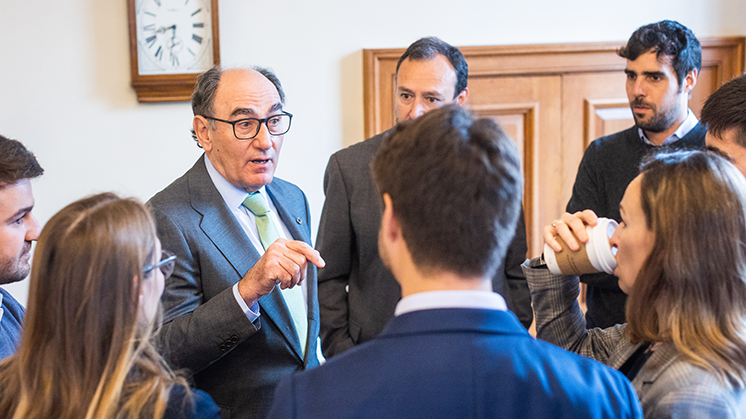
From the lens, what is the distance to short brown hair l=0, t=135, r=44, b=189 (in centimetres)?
132

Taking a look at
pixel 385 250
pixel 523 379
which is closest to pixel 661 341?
pixel 523 379

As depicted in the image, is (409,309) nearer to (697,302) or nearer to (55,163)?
(697,302)

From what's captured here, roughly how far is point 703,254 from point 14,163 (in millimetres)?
1394

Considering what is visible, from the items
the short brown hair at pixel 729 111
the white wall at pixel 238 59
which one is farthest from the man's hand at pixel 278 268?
the white wall at pixel 238 59

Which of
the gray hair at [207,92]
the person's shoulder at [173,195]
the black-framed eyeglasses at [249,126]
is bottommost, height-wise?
the person's shoulder at [173,195]

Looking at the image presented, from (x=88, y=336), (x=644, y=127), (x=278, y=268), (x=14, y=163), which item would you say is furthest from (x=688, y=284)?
A: (x=14, y=163)

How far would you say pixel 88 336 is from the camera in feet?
2.78

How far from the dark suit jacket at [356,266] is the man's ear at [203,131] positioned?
1.26 feet

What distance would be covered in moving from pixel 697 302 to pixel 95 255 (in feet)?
2.99

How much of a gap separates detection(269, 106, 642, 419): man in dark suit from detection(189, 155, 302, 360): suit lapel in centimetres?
72

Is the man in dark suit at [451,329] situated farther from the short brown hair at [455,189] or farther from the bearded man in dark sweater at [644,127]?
the bearded man in dark sweater at [644,127]

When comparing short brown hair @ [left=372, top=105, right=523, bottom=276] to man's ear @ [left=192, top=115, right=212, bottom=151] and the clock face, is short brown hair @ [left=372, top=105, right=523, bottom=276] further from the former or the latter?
the clock face

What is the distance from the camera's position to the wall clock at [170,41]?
2682 millimetres

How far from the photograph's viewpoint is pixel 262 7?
275cm
